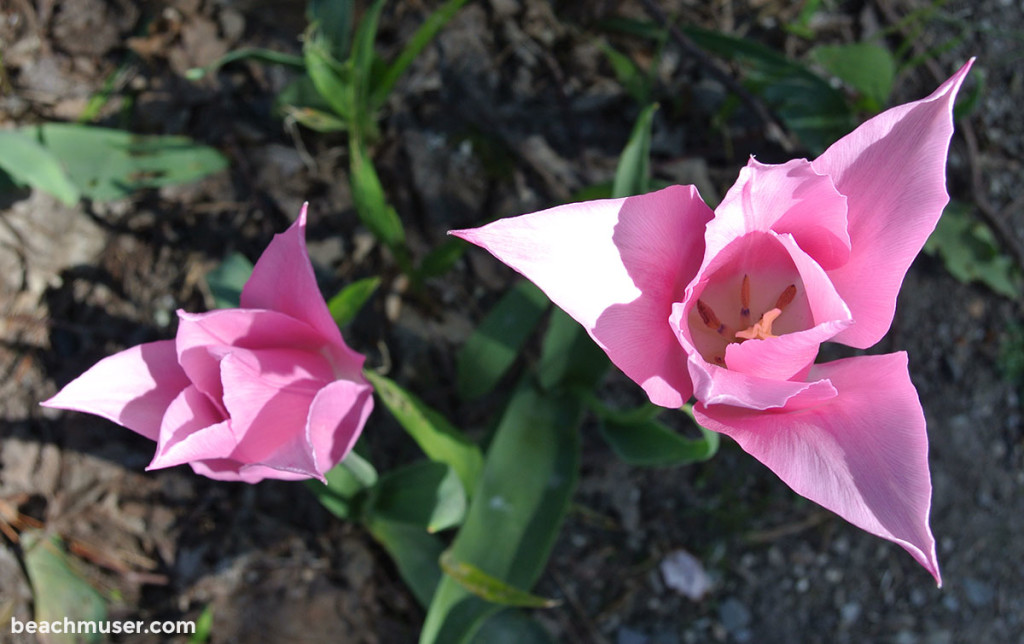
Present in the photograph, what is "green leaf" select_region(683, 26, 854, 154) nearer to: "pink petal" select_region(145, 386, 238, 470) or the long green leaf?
the long green leaf

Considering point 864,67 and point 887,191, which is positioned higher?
point 887,191

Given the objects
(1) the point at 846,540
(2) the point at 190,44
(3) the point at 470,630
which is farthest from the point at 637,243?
(2) the point at 190,44

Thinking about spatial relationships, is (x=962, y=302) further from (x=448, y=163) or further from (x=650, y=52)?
(x=448, y=163)

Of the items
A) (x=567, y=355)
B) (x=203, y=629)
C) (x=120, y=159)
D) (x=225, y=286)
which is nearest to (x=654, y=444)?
(x=567, y=355)

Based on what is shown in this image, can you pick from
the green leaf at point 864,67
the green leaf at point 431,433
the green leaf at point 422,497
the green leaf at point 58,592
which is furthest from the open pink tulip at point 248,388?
the green leaf at point 864,67

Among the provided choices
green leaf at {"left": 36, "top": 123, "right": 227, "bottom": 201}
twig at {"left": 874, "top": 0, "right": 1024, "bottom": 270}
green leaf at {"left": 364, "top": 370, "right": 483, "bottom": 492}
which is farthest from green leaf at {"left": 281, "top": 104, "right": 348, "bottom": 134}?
twig at {"left": 874, "top": 0, "right": 1024, "bottom": 270}

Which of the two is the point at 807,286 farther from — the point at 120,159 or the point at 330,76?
the point at 120,159
